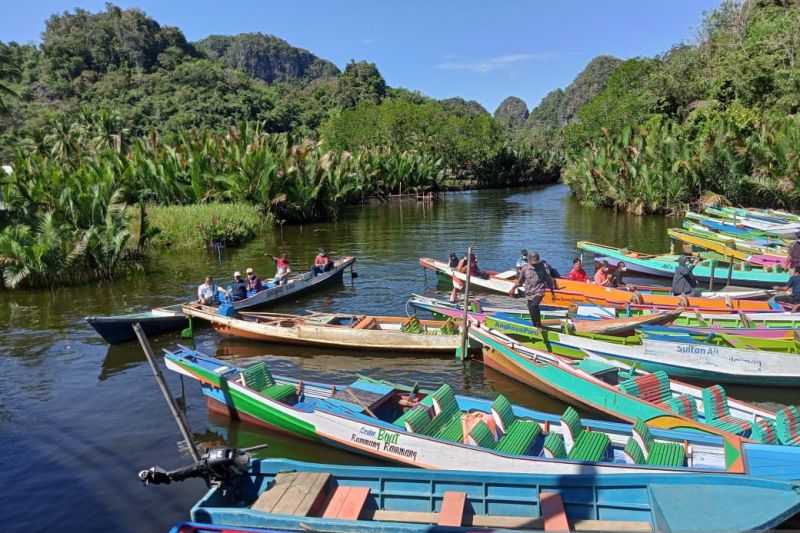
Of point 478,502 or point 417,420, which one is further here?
point 417,420

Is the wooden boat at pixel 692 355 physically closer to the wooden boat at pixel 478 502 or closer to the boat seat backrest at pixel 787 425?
the boat seat backrest at pixel 787 425

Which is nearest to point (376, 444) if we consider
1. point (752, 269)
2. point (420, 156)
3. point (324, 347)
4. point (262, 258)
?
point (324, 347)

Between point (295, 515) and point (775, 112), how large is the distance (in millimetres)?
48282

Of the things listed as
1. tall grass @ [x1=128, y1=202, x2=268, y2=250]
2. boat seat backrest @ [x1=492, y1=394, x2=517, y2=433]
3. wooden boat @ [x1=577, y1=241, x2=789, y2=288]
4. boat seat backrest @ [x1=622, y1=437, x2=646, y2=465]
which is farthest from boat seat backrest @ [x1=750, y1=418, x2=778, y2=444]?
tall grass @ [x1=128, y1=202, x2=268, y2=250]

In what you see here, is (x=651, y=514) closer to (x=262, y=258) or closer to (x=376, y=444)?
(x=376, y=444)

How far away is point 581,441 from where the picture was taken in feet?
Result: 31.6

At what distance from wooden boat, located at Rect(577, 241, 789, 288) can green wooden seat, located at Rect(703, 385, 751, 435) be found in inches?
492

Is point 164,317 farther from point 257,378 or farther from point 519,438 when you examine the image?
point 519,438

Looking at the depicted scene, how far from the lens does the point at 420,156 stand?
71625 millimetres

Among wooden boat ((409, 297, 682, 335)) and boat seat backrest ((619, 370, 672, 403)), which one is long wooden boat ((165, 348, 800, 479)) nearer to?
boat seat backrest ((619, 370, 672, 403))

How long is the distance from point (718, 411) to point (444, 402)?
15.4 feet

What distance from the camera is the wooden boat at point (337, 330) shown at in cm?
1641

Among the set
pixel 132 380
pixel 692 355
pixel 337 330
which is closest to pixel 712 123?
pixel 692 355

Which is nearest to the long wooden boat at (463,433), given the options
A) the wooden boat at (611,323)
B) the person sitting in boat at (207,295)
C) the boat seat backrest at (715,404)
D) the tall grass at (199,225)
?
the boat seat backrest at (715,404)
